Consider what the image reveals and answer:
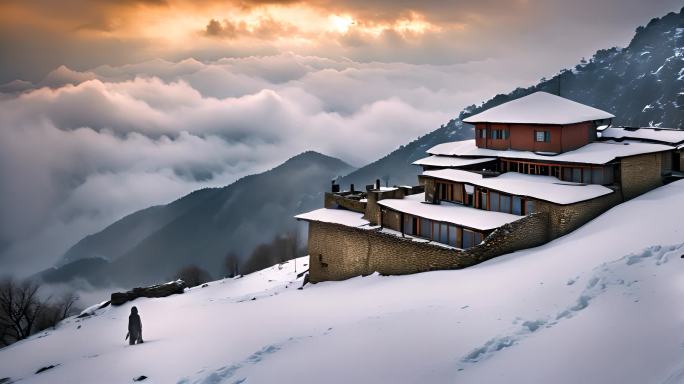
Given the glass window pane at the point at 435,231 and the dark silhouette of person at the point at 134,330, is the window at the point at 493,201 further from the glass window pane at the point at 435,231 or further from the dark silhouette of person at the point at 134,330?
the dark silhouette of person at the point at 134,330

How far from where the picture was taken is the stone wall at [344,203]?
41.8 metres

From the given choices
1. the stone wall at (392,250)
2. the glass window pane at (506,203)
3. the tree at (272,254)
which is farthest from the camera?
the tree at (272,254)

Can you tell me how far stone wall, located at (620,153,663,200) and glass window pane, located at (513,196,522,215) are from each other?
6.35m

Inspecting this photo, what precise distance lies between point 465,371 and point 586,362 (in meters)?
2.74

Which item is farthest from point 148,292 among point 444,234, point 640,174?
point 640,174

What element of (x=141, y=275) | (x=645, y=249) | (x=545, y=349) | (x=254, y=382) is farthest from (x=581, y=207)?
(x=141, y=275)

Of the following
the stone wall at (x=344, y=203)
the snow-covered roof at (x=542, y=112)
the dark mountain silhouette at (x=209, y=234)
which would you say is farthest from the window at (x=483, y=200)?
the dark mountain silhouette at (x=209, y=234)

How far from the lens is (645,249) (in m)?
19.6

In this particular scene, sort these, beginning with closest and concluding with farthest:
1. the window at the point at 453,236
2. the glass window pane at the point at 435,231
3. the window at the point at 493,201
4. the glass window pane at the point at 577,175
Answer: the window at the point at 453,236 → the glass window pane at the point at 435,231 → the window at the point at 493,201 → the glass window pane at the point at 577,175

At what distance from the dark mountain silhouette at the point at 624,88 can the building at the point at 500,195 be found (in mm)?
81125

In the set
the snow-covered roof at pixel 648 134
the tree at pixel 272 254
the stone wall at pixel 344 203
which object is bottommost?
the tree at pixel 272 254

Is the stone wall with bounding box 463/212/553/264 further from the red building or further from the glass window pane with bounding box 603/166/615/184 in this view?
the red building

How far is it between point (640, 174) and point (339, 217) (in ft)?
65.2

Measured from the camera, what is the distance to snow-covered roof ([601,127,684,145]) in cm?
3841
